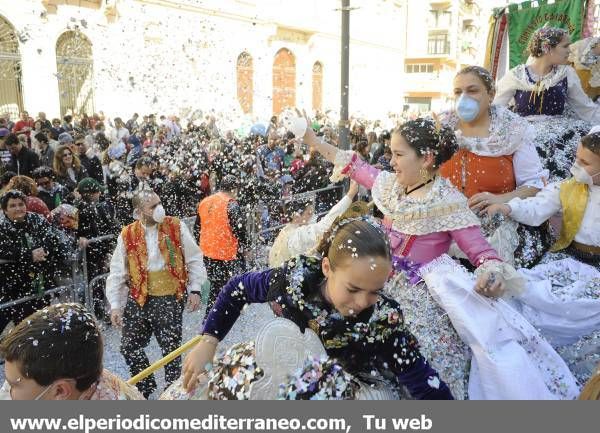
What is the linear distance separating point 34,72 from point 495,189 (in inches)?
530

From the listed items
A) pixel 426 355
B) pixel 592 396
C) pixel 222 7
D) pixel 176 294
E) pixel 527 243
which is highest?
pixel 222 7

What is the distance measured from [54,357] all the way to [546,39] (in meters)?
3.63

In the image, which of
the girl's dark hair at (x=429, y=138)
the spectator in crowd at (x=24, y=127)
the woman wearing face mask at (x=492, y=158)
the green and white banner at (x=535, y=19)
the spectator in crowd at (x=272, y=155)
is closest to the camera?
the girl's dark hair at (x=429, y=138)

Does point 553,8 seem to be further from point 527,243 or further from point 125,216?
point 125,216

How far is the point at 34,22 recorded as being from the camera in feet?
43.0

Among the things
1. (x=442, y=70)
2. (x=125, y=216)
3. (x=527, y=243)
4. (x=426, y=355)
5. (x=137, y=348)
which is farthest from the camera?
(x=442, y=70)

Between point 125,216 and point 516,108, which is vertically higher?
point 516,108

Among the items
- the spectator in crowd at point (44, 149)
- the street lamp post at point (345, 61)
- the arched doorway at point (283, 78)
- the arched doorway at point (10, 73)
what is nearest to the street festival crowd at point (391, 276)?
the street lamp post at point (345, 61)

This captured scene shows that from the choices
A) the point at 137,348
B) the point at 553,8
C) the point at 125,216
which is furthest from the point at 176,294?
the point at 553,8

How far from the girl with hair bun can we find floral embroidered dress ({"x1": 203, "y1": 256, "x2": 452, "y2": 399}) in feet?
1.08

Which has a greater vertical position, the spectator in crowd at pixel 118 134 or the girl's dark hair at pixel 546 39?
the girl's dark hair at pixel 546 39

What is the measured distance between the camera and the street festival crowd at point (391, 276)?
1.80 m

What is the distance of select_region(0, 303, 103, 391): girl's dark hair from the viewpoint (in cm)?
176

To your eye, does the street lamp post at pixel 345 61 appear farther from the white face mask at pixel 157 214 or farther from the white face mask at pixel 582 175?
the white face mask at pixel 582 175
